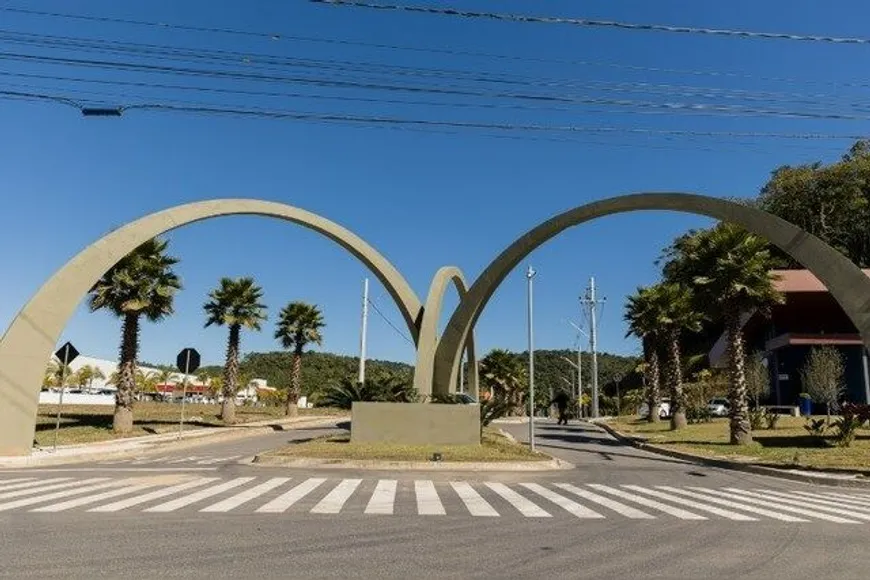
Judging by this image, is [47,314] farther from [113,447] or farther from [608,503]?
[608,503]

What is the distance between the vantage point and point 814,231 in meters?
70.8

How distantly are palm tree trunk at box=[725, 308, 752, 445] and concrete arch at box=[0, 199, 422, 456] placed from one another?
820 inches

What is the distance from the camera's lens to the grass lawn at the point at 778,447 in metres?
19.8

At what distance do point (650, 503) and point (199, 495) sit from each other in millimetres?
7736

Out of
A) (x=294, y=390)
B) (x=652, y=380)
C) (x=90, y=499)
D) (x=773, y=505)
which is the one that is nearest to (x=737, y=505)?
(x=773, y=505)

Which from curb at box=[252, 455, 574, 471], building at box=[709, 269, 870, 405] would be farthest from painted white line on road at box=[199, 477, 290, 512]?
building at box=[709, 269, 870, 405]

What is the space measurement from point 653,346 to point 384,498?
119 feet

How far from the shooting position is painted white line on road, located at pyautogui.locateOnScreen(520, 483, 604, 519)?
10.2m

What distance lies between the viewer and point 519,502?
11.4 m

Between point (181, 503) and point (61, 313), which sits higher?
point (61, 313)

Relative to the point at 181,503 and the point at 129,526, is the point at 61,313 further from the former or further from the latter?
the point at 129,526

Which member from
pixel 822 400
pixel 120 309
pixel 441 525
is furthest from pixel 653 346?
pixel 441 525

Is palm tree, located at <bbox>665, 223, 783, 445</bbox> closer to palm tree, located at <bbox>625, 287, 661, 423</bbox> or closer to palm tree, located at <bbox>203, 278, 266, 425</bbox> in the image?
palm tree, located at <bbox>625, 287, 661, 423</bbox>

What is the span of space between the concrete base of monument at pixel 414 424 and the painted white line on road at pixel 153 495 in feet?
26.8
